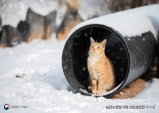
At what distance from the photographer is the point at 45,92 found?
426 centimetres

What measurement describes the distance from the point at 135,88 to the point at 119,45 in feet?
3.73

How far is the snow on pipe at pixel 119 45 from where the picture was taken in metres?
3.90

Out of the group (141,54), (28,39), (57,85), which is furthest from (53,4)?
(141,54)

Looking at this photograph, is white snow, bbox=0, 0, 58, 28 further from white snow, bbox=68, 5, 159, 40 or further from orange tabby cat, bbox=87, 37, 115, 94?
orange tabby cat, bbox=87, 37, 115, 94

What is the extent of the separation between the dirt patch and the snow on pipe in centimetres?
20

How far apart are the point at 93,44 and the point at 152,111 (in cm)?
139

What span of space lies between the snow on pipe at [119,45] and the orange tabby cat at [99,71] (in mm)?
182

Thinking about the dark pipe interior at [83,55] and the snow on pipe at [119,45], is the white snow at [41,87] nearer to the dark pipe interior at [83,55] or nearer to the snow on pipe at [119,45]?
the snow on pipe at [119,45]

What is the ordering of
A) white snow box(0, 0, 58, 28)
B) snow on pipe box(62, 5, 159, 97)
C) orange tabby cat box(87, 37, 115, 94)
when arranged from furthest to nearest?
white snow box(0, 0, 58, 28)
orange tabby cat box(87, 37, 115, 94)
snow on pipe box(62, 5, 159, 97)

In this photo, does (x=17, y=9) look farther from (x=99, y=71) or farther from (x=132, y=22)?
(x=99, y=71)

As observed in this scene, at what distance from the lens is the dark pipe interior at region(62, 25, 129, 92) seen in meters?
4.26

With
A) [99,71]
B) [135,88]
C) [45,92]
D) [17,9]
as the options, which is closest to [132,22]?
[99,71]

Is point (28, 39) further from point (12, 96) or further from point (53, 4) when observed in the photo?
point (12, 96)

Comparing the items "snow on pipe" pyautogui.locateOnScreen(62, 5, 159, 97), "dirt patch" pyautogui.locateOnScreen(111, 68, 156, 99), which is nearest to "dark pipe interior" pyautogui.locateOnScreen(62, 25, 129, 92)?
"snow on pipe" pyautogui.locateOnScreen(62, 5, 159, 97)
